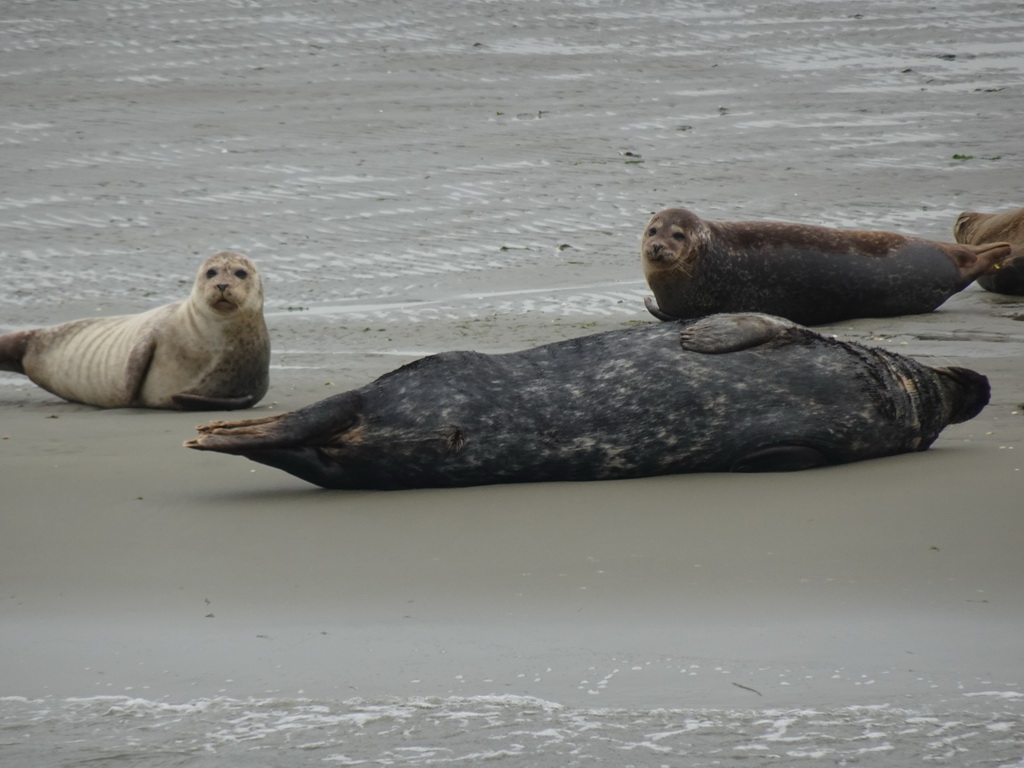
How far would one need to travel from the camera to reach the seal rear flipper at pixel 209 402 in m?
6.27

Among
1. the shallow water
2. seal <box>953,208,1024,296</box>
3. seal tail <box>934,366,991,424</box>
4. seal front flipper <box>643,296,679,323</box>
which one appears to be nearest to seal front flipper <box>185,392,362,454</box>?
the shallow water

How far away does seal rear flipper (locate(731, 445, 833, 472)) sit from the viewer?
13.5 ft

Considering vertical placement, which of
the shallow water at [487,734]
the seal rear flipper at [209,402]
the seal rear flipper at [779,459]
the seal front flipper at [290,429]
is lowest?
the seal rear flipper at [209,402]

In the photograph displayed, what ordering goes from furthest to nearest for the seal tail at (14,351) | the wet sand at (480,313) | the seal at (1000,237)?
the seal at (1000,237)
the seal tail at (14,351)
the wet sand at (480,313)

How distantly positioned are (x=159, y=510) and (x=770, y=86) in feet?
37.6

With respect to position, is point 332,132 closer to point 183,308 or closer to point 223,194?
point 223,194

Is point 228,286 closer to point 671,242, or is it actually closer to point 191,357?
point 191,357

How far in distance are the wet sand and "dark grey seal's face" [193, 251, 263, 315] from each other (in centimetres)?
47

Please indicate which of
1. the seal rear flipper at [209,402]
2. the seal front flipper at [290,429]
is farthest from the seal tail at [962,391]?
the seal rear flipper at [209,402]

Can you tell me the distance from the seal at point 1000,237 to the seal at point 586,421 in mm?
4710

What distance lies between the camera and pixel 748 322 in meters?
4.37

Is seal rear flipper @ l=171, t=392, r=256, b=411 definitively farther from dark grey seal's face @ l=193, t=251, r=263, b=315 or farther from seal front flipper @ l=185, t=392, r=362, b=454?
seal front flipper @ l=185, t=392, r=362, b=454

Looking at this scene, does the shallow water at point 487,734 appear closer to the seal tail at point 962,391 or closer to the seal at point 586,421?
the seal at point 586,421

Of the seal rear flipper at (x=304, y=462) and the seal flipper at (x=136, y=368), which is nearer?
the seal rear flipper at (x=304, y=462)
